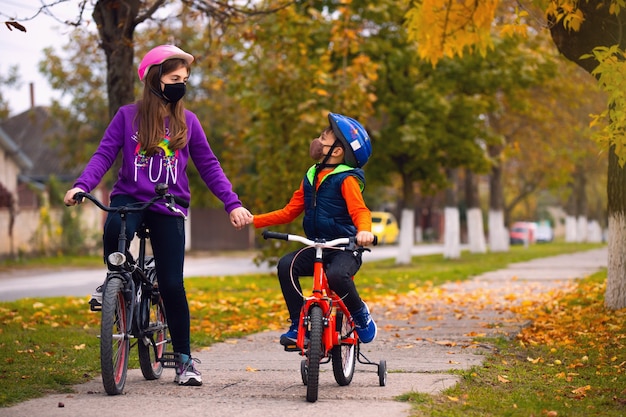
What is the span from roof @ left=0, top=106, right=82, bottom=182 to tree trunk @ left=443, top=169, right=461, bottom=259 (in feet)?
59.7

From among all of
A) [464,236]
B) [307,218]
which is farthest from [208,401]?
[464,236]

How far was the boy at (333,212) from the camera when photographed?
20.4 ft

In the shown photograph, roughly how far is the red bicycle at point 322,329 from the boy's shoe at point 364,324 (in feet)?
0.13

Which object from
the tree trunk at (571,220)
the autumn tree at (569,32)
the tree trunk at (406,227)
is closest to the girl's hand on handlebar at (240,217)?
the autumn tree at (569,32)

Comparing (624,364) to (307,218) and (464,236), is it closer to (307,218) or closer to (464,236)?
(307,218)

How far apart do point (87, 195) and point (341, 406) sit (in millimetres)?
1901

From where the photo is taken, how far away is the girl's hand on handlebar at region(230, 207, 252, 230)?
6242mm

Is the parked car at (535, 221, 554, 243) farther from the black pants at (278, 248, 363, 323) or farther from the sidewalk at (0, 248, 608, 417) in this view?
the black pants at (278, 248, 363, 323)

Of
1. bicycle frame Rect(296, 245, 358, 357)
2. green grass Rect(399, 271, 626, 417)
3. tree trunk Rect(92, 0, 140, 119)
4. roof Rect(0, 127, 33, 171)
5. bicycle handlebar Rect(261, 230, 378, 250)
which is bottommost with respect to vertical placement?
green grass Rect(399, 271, 626, 417)

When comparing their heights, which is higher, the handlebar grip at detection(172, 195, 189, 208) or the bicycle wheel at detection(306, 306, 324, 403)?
the handlebar grip at detection(172, 195, 189, 208)

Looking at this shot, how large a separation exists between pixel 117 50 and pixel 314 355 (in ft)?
22.8

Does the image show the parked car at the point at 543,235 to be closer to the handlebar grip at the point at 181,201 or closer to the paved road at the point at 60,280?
the paved road at the point at 60,280

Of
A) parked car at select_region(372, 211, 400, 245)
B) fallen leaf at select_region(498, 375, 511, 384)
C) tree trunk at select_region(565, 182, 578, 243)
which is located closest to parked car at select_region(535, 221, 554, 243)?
tree trunk at select_region(565, 182, 578, 243)

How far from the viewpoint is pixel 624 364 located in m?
7.70
